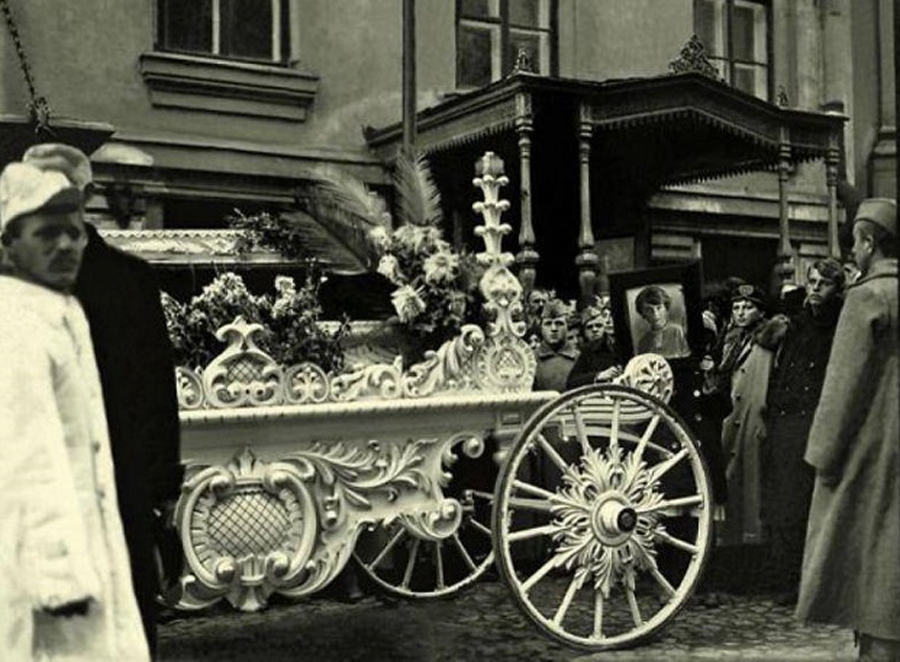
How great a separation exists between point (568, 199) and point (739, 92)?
2.89 ft

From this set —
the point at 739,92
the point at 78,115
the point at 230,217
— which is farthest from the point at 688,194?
the point at 78,115

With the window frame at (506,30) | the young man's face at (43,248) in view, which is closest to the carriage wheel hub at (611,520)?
the young man's face at (43,248)

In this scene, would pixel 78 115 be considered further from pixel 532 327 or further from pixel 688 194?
pixel 688 194

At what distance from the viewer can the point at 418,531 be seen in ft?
11.8

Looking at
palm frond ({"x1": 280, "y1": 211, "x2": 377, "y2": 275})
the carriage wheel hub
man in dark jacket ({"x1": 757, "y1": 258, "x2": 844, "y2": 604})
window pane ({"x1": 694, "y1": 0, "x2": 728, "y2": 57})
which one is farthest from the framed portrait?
window pane ({"x1": 694, "y1": 0, "x2": 728, "y2": 57})

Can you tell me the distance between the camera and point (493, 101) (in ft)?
16.4

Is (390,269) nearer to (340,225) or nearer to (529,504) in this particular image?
(340,225)

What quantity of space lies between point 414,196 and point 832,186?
174 centimetres

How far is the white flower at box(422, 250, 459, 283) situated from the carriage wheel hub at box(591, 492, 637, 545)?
0.73 metres

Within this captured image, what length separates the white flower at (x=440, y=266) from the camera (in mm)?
3734

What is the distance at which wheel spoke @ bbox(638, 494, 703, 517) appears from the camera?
370cm

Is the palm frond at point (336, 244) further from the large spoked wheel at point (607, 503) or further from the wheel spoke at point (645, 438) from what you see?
the wheel spoke at point (645, 438)

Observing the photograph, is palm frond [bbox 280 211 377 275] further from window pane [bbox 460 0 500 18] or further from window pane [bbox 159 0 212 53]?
window pane [bbox 460 0 500 18]

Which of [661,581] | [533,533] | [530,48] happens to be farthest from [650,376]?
[530,48]
